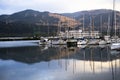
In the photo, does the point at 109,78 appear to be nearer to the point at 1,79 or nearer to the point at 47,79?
the point at 47,79

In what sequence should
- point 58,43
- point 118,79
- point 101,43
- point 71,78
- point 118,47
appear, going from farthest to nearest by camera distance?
point 58,43
point 101,43
point 118,47
point 71,78
point 118,79

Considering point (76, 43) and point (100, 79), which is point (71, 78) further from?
point (76, 43)

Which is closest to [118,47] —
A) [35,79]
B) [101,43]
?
[101,43]

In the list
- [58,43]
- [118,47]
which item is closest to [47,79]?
[118,47]

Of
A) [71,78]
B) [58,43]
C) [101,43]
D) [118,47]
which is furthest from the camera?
[58,43]

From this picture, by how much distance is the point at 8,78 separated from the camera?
1948 cm

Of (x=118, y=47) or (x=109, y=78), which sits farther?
(x=118, y=47)

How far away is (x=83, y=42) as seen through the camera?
72625 millimetres

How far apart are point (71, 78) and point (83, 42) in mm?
54511

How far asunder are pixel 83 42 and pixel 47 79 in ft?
180

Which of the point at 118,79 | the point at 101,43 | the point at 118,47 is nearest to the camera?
the point at 118,79

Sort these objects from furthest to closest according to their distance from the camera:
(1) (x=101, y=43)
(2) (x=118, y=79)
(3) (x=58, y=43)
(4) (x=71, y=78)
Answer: (3) (x=58, y=43) < (1) (x=101, y=43) < (4) (x=71, y=78) < (2) (x=118, y=79)

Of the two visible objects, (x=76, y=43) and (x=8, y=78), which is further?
(x=76, y=43)

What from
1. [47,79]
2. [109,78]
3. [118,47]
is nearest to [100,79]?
[109,78]
